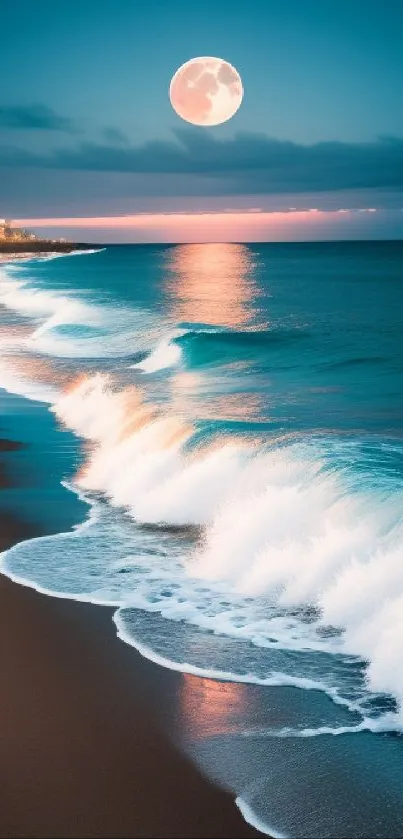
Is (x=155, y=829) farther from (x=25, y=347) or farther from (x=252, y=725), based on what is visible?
(x=25, y=347)

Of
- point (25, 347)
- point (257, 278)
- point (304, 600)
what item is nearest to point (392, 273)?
point (257, 278)

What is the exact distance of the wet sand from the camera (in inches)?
301

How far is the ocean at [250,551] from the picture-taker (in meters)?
8.64

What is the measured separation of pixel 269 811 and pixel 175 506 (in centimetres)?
938

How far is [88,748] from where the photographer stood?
28.6 feet

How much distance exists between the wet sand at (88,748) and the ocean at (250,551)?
1.06 ft

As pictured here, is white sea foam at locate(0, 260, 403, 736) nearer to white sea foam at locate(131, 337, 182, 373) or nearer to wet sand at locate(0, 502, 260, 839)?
wet sand at locate(0, 502, 260, 839)

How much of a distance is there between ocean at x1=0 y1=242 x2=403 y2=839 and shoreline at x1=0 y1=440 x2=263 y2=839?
31 centimetres

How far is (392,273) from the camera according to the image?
122 metres

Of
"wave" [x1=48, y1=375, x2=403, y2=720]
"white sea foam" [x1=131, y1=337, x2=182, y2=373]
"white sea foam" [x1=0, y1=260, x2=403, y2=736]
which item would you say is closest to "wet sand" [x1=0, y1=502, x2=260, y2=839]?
"white sea foam" [x1=0, y1=260, x2=403, y2=736]

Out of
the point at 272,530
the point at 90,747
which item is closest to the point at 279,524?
the point at 272,530

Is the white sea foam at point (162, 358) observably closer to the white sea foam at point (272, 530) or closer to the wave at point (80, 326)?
the wave at point (80, 326)

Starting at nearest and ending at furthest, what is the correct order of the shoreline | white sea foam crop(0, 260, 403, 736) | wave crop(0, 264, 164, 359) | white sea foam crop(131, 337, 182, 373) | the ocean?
the shoreline < the ocean < white sea foam crop(0, 260, 403, 736) < white sea foam crop(131, 337, 182, 373) < wave crop(0, 264, 164, 359)

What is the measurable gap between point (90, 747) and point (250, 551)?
5.95 meters
